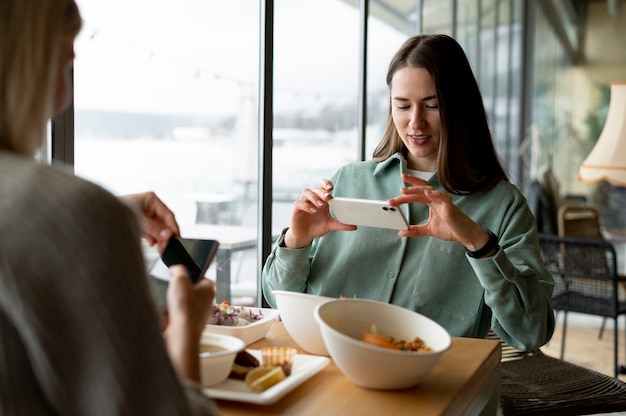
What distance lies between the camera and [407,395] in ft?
4.15

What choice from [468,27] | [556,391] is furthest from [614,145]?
[468,27]

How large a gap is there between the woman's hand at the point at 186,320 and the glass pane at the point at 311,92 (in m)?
1.80

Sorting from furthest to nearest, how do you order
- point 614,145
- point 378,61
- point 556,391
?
point 378,61 < point 614,145 < point 556,391

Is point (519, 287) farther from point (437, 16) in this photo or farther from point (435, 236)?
point (437, 16)

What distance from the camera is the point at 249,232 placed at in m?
2.68

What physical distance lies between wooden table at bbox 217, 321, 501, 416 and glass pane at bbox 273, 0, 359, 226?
4.59 ft

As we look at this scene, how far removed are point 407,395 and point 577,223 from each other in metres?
Result: 4.10

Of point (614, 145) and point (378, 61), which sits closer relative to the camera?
point (614, 145)

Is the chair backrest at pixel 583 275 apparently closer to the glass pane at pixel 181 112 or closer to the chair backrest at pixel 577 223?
the chair backrest at pixel 577 223

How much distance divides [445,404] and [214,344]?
0.41 meters

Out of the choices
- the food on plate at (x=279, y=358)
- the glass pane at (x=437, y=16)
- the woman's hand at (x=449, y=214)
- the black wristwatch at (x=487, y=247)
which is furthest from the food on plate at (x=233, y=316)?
the glass pane at (x=437, y=16)

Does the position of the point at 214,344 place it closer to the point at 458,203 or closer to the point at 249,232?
the point at 458,203

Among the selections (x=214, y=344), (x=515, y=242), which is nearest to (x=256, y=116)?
(x=515, y=242)

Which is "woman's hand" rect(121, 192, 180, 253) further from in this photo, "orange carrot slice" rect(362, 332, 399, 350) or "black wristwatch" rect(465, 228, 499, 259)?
"black wristwatch" rect(465, 228, 499, 259)
